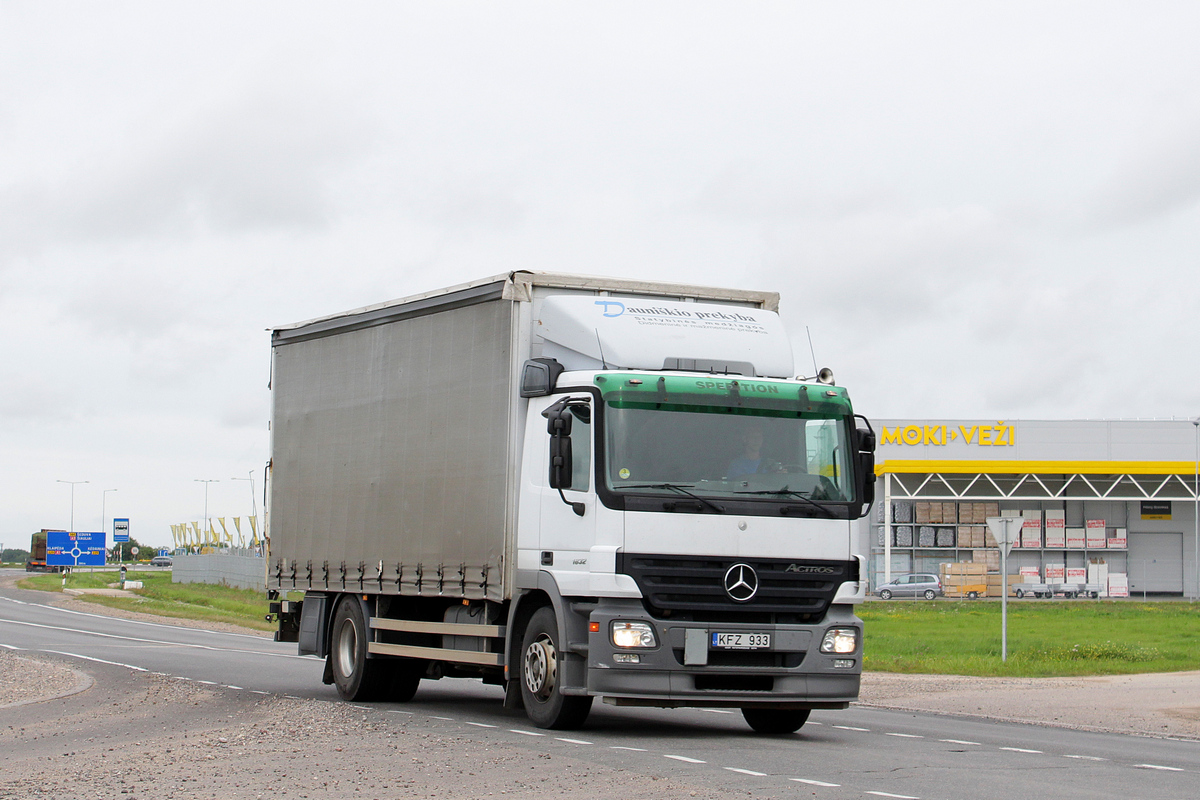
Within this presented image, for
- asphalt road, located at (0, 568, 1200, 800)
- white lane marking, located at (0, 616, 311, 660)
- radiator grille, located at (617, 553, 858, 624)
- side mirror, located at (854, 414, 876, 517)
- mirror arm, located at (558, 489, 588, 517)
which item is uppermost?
side mirror, located at (854, 414, 876, 517)

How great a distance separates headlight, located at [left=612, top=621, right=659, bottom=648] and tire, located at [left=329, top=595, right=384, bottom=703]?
4510mm

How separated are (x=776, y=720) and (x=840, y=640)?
132cm

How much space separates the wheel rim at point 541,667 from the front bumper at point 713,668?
1.88 ft

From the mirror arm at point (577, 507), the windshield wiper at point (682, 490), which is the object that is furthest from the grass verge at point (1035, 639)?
the mirror arm at point (577, 507)

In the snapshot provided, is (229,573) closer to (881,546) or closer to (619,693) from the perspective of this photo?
(881,546)

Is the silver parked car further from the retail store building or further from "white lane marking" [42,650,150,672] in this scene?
"white lane marking" [42,650,150,672]

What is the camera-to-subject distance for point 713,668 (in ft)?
41.8

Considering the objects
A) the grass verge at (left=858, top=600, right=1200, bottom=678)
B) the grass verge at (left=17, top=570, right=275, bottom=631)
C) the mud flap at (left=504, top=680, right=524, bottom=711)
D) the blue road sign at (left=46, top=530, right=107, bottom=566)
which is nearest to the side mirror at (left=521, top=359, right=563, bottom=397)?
the mud flap at (left=504, top=680, right=524, bottom=711)

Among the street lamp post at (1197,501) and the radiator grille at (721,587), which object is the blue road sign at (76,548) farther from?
the radiator grille at (721,587)

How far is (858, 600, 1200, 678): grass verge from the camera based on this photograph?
2608 centimetres

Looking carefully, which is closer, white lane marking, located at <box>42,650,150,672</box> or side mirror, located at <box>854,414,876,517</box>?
side mirror, located at <box>854,414,876,517</box>

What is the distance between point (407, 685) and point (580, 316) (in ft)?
17.4

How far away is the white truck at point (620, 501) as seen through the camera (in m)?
12.7

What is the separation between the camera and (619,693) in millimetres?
12578
